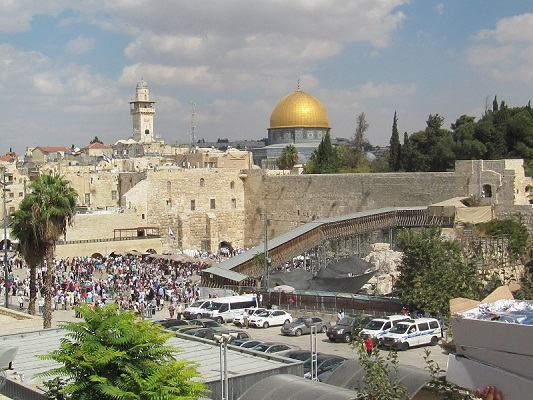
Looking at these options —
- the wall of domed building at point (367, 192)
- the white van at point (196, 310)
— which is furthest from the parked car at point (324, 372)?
the wall of domed building at point (367, 192)

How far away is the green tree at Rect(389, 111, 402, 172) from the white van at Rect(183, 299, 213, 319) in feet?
85.3

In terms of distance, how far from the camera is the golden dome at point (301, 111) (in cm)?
6819

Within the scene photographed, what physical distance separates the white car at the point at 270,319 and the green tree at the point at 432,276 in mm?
3095

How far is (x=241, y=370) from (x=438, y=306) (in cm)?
997

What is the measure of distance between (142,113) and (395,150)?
41.2m

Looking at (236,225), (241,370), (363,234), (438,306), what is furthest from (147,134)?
(241,370)

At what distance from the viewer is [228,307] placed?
20.8 metres

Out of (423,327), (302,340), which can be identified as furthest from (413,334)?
(302,340)

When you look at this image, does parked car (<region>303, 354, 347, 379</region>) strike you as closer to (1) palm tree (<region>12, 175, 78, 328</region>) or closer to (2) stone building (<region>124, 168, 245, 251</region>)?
(1) palm tree (<region>12, 175, 78, 328</region>)

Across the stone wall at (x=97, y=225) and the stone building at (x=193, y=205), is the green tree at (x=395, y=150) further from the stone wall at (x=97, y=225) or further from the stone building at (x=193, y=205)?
the stone wall at (x=97, y=225)

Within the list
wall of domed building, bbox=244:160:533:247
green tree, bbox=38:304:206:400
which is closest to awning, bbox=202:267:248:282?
wall of domed building, bbox=244:160:533:247

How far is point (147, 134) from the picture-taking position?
82.4m

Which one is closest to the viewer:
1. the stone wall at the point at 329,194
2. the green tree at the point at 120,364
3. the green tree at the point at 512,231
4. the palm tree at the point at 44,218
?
the green tree at the point at 120,364

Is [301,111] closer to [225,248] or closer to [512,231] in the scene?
[225,248]
